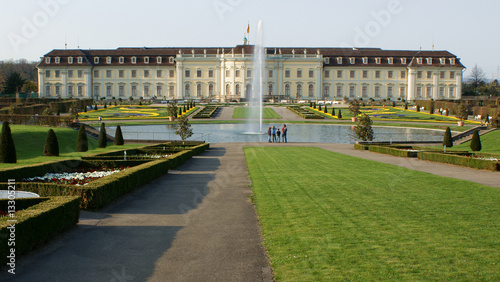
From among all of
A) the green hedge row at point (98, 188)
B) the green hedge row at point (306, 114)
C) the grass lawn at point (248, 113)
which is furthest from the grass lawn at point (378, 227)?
the grass lawn at point (248, 113)

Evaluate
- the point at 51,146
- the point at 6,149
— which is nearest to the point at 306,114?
the point at 51,146

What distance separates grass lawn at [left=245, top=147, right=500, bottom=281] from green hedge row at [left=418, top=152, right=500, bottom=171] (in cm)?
403

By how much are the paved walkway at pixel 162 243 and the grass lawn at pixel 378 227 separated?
45cm

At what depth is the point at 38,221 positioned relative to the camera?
722 cm

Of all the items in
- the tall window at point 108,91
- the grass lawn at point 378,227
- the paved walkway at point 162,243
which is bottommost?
the paved walkway at point 162,243

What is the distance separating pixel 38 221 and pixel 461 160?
15.5m

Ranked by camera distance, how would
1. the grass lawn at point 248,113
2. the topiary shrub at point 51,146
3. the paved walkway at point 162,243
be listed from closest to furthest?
1. the paved walkway at point 162,243
2. the topiary shrub at point 51,146
3. the grass lawn at point 248,113

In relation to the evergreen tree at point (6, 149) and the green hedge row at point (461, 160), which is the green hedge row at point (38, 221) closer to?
the evergreen tree at point (6, 149)

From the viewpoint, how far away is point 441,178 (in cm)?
1387

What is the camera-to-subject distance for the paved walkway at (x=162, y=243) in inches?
250

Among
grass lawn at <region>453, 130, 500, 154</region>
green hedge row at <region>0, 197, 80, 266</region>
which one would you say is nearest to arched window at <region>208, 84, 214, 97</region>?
grass lawn at <region>453, 130, 500, 154</region>

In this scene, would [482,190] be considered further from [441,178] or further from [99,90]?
[99,90]

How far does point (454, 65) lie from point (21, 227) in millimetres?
84902

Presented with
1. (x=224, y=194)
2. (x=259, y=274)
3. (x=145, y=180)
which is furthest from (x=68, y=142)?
(x=259, y=274)
